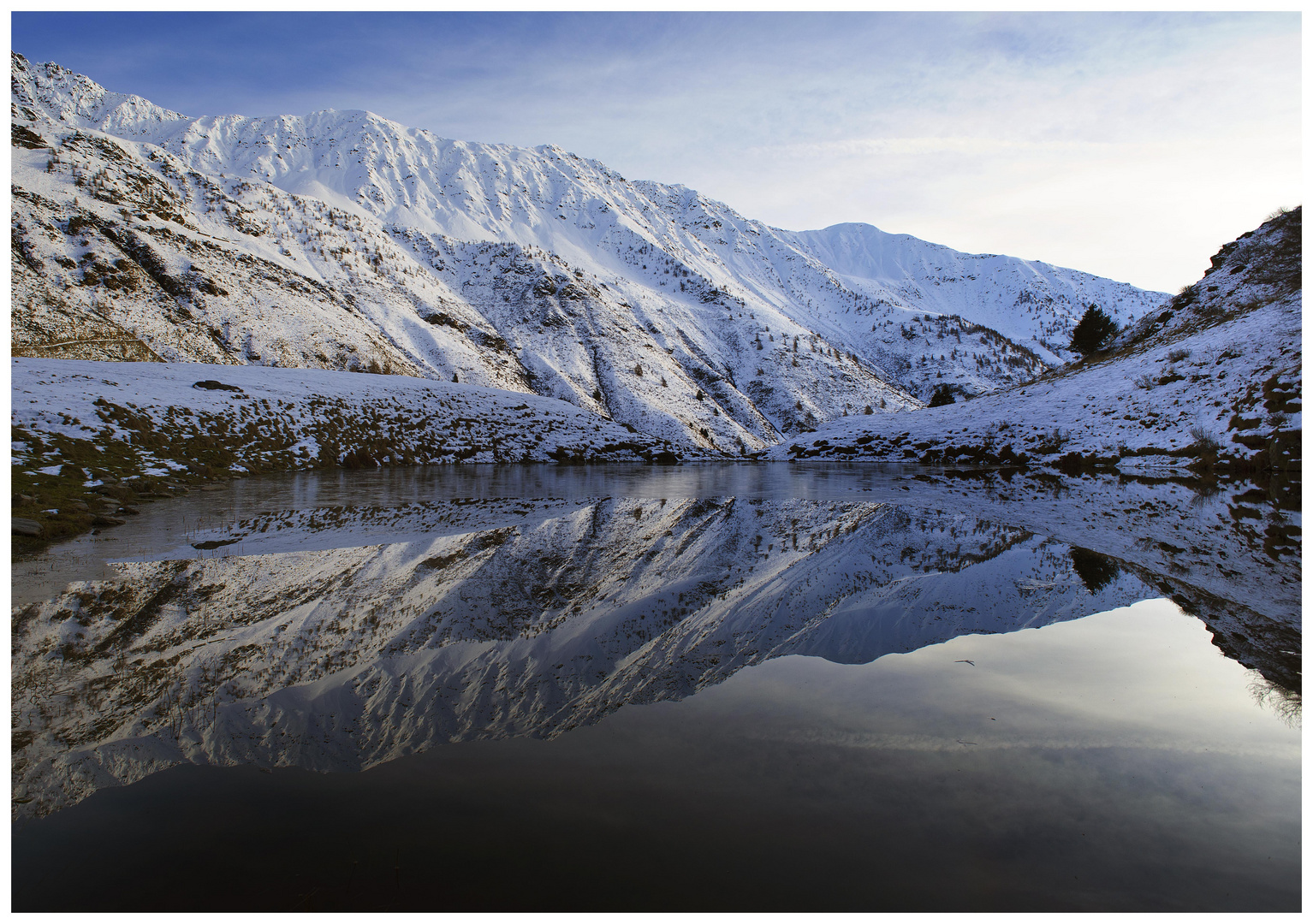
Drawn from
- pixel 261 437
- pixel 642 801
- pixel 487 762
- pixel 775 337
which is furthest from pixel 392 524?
pixel 775 337

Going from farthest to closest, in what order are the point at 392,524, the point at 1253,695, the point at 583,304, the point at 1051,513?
the point at 583,304 < the point at 1051,513 < the point at 392,524 < the point at 1253,695

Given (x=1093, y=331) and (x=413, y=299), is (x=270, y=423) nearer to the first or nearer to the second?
(x=1093, y=331)

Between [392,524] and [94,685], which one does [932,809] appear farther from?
[392,524]

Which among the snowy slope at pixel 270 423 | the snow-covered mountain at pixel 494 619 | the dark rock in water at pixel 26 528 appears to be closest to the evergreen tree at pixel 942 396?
the snowy slope at pixel 270 423

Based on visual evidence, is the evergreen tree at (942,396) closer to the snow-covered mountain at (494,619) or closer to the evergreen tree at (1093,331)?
the evergreen tree at (1093,331)

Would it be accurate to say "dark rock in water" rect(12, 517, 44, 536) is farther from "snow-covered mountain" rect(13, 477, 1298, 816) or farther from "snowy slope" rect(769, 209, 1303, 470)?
"snowy slope" rect(769, 209, 1303, 470)

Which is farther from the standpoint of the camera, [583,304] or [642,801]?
[583,304]

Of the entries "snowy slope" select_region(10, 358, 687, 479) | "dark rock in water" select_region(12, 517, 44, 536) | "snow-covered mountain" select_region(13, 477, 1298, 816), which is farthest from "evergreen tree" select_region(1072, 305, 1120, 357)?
"dark rock in water" select_region(12, 517, 44, 536)
